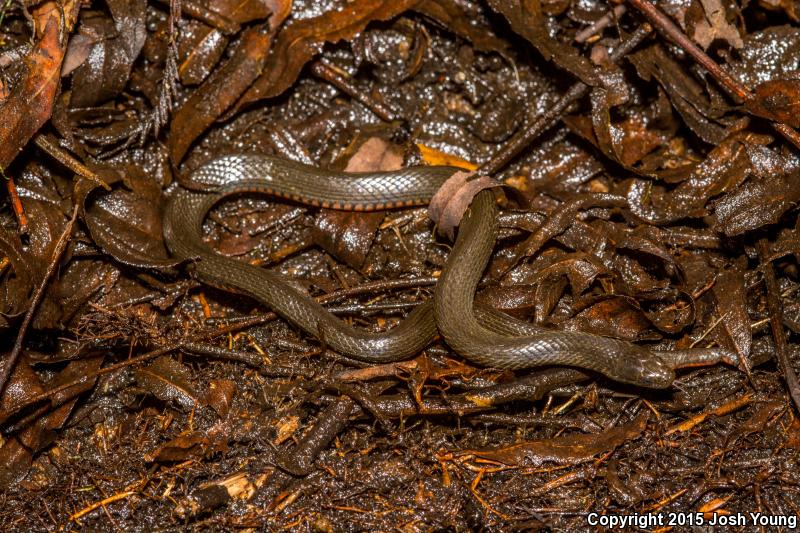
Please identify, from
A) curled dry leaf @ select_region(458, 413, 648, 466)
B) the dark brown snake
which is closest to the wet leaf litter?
curled dry leaf @ select_region(458, 413, 648, 466)

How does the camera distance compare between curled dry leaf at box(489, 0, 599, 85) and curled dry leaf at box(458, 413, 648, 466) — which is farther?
curled dry leaf at box(489, 0, 599, 85)

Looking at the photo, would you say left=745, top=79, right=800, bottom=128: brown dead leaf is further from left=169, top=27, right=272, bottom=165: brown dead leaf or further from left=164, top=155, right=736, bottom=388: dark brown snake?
left=169, top=27, right=272, bottom=165: brown dead leaf

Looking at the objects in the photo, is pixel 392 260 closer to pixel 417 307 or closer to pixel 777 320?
pixel 417 307

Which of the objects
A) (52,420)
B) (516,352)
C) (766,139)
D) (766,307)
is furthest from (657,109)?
(52,420)

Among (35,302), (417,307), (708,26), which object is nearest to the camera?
(35,302)

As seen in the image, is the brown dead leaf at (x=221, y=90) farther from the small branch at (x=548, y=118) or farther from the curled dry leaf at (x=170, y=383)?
the small branch at (x=548, y=118)

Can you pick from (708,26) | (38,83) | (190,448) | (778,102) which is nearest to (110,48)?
(38,83)
